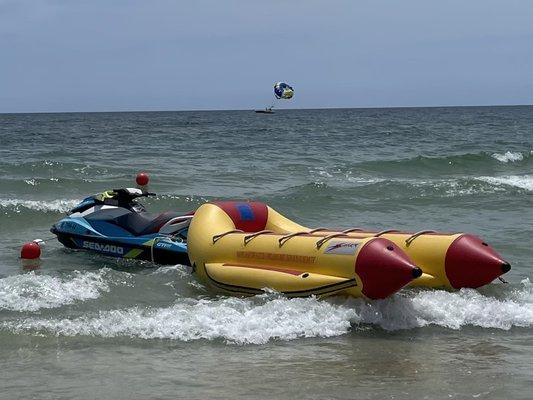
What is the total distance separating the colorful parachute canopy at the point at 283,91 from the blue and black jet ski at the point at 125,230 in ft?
86.3

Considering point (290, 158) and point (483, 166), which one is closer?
point (483, 166)

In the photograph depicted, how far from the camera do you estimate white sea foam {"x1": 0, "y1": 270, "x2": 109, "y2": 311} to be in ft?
24.2

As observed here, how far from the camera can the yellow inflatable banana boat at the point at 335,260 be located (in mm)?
6672

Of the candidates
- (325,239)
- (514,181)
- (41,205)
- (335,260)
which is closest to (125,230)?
(325,239)

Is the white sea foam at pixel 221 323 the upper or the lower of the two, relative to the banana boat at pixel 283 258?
lower

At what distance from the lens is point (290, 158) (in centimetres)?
2588

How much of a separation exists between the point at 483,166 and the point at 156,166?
1010cm

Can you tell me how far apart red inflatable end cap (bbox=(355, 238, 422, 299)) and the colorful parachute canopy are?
29640 millimetres

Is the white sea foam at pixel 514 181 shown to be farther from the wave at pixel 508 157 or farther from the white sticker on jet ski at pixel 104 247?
the white sticker on jet ski at pixel 104 247

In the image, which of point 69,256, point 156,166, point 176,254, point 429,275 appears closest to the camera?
point 429,275

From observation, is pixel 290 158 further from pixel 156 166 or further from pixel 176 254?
pixel 176 254

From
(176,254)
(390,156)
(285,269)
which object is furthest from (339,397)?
(390,156)

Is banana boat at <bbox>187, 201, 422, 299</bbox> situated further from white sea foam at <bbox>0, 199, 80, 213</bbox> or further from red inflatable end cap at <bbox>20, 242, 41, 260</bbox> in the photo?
white sea foam at <bbox>0, 199, 80, 213</bbox>

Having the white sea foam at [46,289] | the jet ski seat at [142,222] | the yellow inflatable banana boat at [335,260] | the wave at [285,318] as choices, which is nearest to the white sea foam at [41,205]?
the jet ski seat at [142,222]
